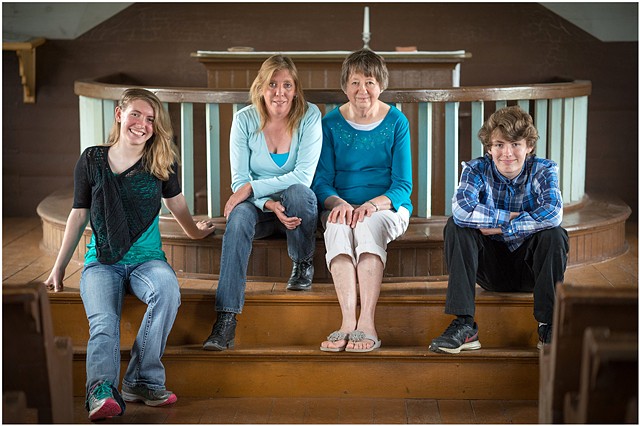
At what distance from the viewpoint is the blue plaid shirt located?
376cm

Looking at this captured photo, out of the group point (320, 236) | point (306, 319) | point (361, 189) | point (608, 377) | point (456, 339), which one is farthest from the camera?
point (320, 236)

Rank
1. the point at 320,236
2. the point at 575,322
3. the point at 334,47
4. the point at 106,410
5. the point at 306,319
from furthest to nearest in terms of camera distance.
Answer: the point at 334,47, the point at 320,236, the point at 306,319, the point at 106,410, the point at 575,322

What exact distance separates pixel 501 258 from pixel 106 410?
1.64 metres

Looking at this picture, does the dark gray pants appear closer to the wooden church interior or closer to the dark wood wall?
the wooden church interior

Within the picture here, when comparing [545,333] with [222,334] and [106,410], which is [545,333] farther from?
[106,410]

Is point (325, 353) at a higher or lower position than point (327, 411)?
higher

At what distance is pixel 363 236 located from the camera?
385 cm

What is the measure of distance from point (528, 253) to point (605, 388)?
4.81 feet

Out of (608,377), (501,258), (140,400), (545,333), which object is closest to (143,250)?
(140,400)

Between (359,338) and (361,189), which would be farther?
(361,189)

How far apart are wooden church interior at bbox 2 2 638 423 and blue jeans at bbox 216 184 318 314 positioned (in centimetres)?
16

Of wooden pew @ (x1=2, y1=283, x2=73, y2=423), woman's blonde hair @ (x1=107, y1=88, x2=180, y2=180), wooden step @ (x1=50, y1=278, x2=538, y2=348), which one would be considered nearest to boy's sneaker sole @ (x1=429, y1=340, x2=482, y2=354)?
wooden step @ (x1=50, y1=278, x2=538, y2=348)

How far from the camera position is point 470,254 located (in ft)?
12.3

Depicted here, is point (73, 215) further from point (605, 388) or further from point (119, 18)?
point (119, 18)
